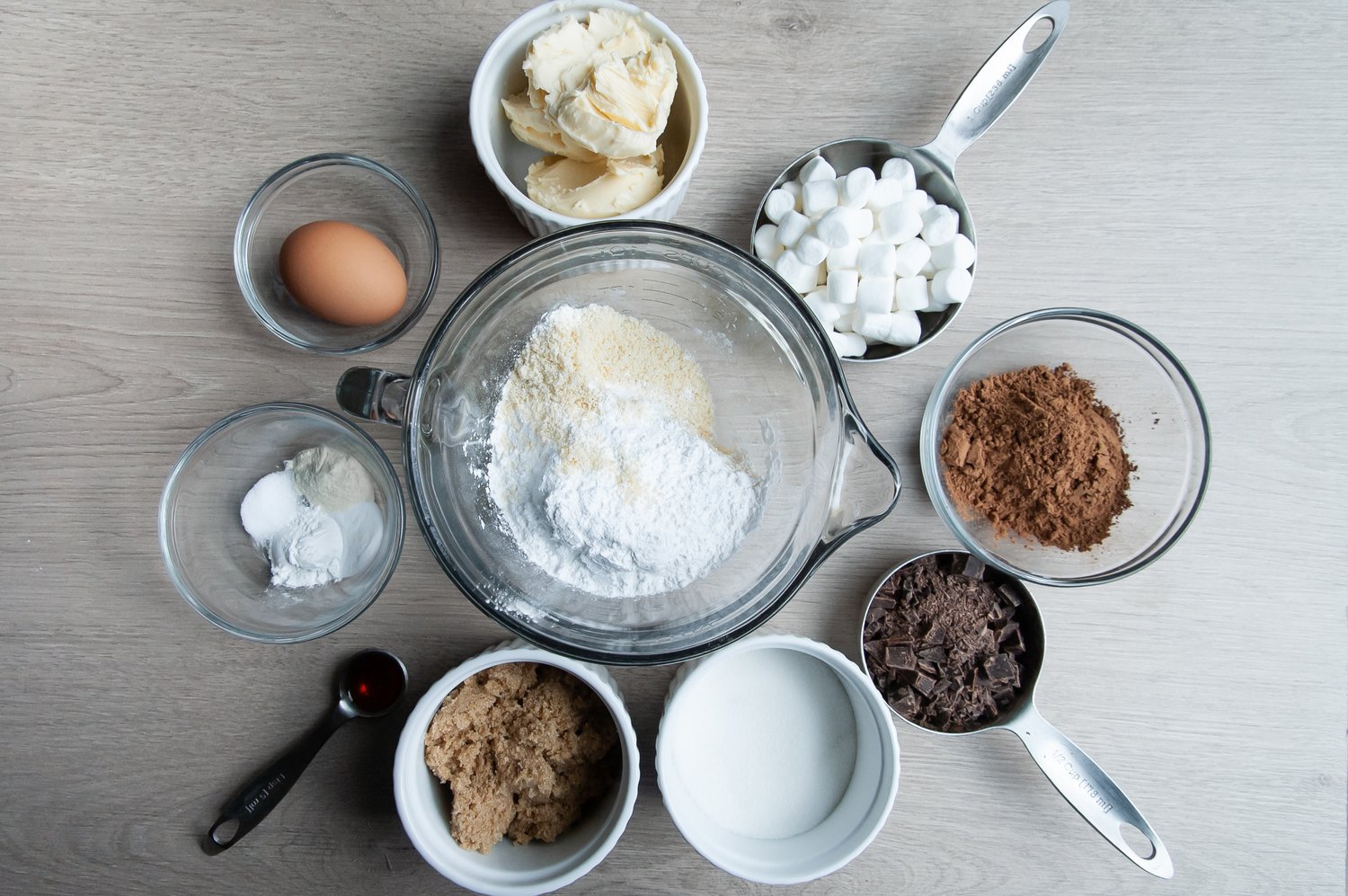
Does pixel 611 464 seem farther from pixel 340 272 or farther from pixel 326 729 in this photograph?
pixel 326 729

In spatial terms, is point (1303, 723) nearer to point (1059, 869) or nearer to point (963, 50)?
point (1059, 869)

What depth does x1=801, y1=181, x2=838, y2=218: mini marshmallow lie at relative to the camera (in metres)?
1.06

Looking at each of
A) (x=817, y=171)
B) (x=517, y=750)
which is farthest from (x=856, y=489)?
(x=517, y=750)

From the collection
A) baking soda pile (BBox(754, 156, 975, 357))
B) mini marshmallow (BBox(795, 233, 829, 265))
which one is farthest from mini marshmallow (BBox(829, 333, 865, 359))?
mini marshmallow (BBox(795, 233, 829, 265))

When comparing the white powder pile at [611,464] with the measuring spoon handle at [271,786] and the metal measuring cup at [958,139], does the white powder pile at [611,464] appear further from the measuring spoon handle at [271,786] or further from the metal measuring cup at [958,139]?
the measuring spoon handle at [271,786]

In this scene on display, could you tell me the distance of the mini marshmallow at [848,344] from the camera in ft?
3.51

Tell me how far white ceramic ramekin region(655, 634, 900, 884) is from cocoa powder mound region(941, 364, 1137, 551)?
31cm

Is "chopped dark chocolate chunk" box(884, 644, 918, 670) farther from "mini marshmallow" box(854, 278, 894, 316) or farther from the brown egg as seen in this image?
the brown egg

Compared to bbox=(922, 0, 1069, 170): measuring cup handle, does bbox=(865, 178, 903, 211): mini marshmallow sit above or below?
below

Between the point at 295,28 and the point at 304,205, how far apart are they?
0.85ft

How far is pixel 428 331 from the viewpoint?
113cm

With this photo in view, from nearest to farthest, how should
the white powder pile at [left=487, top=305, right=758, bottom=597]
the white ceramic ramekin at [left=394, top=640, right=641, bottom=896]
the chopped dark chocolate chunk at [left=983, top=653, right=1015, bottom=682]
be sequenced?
1. the white powder pile at [left=487, top=305, right=758, bottom=597]
2. the white ceramic ramekin at [left=394, top=640, right=641, bottom=896]
3. the chopped dark chocolate chunk at [left=983, top=653, right=1015, bottom=682]

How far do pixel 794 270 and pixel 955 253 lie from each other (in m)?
0.22

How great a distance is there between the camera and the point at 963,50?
1159 millimetres
